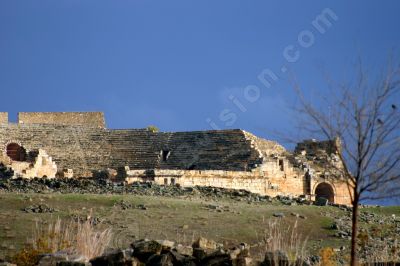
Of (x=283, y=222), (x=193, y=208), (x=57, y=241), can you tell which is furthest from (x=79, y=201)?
(x=57, y=241)

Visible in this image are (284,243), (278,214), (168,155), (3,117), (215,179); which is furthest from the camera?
(3,117)

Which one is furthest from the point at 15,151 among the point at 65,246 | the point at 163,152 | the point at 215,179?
the point at 65,246

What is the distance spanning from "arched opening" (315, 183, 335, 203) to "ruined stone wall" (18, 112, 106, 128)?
14.5m

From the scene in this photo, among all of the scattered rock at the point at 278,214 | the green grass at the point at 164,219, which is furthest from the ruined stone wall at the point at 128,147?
the scattered rock at the point at 278,214

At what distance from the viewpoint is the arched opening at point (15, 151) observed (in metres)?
40.0

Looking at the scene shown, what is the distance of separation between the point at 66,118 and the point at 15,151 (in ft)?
28.4

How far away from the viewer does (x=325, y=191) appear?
40.3 meters

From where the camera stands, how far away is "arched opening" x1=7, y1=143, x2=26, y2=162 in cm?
4003

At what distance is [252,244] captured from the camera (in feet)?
59.8

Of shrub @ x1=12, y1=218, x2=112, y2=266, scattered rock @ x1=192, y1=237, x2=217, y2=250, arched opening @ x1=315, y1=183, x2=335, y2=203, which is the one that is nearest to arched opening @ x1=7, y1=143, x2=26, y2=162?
arched opening @ x1=315, y1=183, x2=335, y2=203

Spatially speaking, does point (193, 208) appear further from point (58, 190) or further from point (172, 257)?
point (172, 257)

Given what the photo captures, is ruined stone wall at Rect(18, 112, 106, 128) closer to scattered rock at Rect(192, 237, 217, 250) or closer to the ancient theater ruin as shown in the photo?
the ancient theater ruin

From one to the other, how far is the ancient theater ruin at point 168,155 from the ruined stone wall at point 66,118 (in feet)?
→ 20.2

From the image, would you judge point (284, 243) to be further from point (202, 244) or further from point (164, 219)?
point (164, 219)
